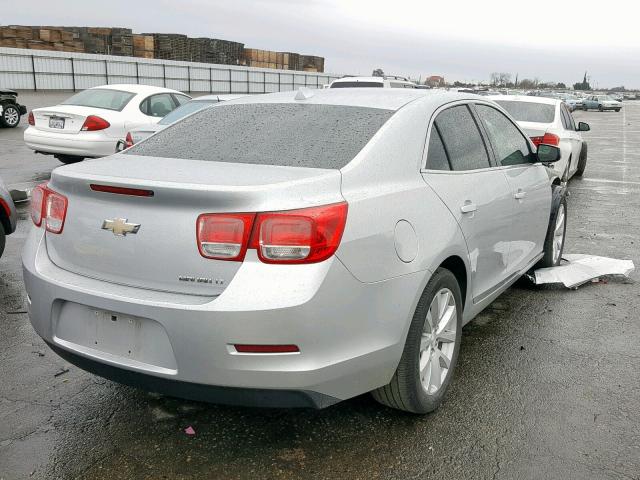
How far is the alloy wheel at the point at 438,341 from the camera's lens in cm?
324

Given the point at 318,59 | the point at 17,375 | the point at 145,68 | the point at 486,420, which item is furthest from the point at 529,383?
the point at 318,59

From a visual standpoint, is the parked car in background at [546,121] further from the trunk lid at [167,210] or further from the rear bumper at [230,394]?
the rear bumper at [230,394]

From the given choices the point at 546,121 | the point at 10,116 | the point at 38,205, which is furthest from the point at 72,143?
the point at 10,116

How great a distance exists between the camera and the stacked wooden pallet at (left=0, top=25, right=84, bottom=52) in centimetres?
3266

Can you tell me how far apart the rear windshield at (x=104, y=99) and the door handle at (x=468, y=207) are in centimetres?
940

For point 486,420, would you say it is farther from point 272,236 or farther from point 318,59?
point 318,59

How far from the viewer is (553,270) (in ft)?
19.0

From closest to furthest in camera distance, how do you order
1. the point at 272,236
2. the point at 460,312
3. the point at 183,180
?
the point at 272,236, the point at 183,180, the point at 460,312

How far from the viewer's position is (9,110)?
19.5 meters

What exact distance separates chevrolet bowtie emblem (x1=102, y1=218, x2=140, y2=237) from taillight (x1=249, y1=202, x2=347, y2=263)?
0.52 meters

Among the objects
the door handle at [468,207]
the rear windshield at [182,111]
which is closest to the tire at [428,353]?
the door handle at [468,207]

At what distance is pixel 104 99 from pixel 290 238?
1047cm

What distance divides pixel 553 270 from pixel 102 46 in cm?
3913

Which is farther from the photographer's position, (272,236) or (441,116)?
(441,116)
